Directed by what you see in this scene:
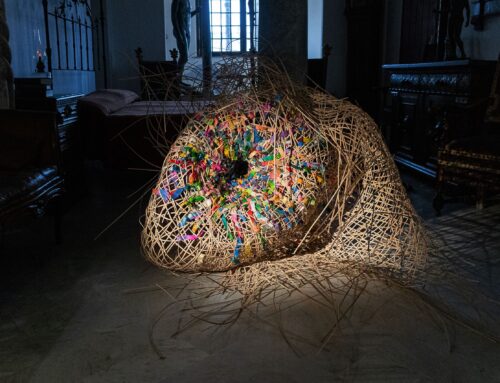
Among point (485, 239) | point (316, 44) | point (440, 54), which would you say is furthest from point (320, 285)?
point (316, 44)

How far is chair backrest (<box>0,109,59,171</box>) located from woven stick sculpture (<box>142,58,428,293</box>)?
81 cm

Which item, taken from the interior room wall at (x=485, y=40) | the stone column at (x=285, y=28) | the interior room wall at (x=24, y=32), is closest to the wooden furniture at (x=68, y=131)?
the interior room wall at (x=24, y=32)

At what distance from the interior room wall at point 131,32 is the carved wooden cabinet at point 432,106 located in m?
3.79

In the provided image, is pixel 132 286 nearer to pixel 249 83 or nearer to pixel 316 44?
pixel 249 83

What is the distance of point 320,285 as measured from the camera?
1979mm

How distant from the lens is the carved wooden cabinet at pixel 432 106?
3230 mm

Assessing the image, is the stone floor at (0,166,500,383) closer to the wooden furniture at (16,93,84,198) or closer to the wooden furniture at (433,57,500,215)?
the wooden furniture at (433,57,500,215)

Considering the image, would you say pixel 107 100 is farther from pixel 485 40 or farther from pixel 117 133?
pixel 485 40

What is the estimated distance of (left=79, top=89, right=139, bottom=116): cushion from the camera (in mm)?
3642

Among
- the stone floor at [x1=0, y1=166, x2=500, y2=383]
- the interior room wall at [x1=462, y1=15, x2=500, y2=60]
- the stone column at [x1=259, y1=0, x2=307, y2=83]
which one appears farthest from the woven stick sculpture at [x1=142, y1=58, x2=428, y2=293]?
the interior room wall at [x1=462, y1=15, x2=500, y2=60]

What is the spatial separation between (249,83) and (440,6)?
320 centimetres

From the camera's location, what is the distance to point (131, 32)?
7270 mm

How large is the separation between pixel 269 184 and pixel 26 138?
1311 millimetres

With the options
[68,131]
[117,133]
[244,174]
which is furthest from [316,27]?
[244,174]
